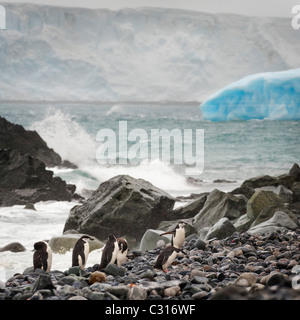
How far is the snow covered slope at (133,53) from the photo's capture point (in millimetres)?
4605

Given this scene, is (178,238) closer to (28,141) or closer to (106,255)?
(106,255)

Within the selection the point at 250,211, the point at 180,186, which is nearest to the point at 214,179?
the point at 180,186

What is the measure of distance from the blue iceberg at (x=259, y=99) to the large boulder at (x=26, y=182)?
1702 millimetres

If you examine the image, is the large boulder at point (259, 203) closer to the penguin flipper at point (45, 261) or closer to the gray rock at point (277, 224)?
the gray rock at point (277, 224)

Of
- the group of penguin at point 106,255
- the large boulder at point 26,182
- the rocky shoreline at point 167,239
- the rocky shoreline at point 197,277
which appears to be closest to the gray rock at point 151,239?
the rocky shoreline at point 167,239

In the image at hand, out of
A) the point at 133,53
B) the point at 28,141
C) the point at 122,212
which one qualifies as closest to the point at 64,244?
the point at 122,212

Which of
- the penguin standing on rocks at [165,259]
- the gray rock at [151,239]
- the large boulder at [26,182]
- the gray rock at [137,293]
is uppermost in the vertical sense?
the large boulder at [26,182]

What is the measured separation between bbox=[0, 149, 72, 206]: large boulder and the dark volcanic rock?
189mm

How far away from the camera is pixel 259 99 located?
5242 millimetres

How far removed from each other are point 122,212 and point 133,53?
84.5 inches

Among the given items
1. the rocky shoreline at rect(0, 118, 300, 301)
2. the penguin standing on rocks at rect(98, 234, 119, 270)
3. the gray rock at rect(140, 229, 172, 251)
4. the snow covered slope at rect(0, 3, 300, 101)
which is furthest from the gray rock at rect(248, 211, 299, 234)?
the snow covered slope at rect(0, 3, 300, 101)

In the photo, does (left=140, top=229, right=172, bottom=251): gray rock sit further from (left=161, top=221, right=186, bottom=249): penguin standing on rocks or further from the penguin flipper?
the penguin flipper
